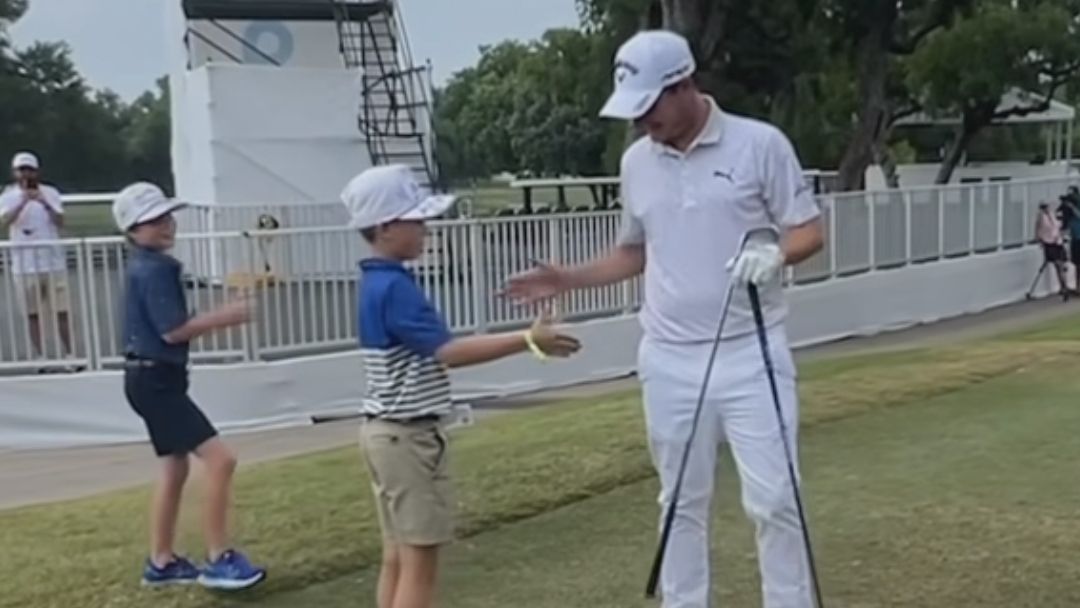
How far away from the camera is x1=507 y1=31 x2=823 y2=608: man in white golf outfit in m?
4.07

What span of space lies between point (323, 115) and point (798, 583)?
19.3m

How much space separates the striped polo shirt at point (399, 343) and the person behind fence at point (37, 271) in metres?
7.51

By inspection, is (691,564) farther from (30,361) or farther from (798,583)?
(30,361)

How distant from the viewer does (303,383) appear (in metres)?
11.9

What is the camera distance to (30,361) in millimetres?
11320

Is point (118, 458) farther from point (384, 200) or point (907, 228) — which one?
point (907, 228)

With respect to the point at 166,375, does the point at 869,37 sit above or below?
above

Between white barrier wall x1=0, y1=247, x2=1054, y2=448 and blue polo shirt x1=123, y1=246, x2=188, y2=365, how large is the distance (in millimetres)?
6044

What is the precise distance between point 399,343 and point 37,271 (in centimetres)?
773

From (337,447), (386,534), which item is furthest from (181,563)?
(337,447)

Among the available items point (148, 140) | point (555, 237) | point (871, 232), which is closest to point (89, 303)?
point (555, 237)

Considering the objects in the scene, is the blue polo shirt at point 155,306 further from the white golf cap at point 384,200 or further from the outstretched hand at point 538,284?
the outstretched hand at point 538,284

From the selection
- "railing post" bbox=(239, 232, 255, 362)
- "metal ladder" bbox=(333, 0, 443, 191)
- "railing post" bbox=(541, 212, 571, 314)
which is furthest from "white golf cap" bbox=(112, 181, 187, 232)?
"metal ladder" bbox=(333, 0, 443, 191)

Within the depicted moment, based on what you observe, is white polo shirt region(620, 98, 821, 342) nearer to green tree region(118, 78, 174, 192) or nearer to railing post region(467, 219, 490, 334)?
railing post region(467, 219, 490, 334)
